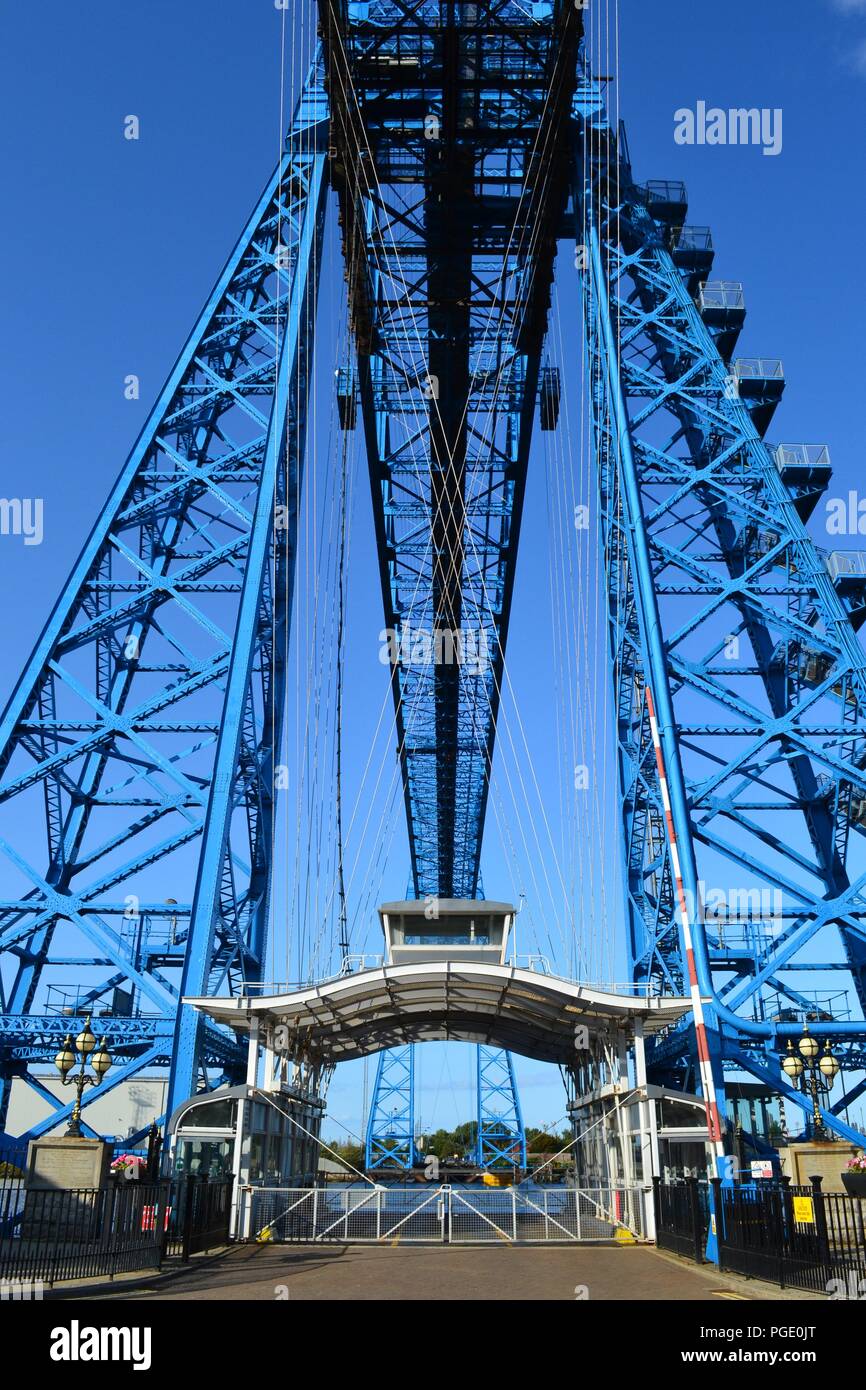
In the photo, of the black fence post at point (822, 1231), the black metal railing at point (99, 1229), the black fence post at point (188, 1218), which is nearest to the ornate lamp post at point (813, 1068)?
the black fence post at point (822, 1231)

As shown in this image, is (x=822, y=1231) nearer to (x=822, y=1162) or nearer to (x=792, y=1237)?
(x=792, y=1237)

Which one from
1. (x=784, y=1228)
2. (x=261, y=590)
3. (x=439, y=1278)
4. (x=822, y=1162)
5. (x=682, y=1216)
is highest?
(x=261, y=590)

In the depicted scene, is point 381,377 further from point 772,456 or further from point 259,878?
point 259,878

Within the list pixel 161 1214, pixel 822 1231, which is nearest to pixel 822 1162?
pixel 822 1231

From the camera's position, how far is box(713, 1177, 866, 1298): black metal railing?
1159 cm

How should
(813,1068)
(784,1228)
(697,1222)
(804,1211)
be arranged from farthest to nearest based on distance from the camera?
1. (813,1068)
2. (697,1222)
3. (784,1228)
4. (804,1211)

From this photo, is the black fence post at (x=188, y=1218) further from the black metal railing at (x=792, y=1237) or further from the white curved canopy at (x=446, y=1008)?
the black metal railing at (x=792, y=1237)

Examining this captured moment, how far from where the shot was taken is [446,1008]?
23.9m

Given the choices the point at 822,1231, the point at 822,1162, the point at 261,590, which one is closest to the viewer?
the point at 822,1231

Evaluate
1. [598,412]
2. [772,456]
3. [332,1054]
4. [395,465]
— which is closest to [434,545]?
[395,465]

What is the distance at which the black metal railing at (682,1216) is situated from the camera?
14977mm

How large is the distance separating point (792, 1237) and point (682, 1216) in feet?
13.4

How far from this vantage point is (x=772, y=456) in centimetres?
2794

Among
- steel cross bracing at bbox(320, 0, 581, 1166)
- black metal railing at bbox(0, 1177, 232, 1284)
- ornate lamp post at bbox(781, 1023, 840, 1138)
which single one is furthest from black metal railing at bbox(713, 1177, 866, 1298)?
steel cross bracing at bbox(320, 0, 581, 1166)
